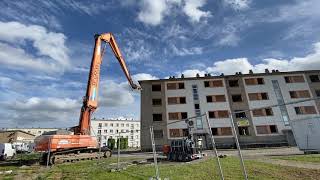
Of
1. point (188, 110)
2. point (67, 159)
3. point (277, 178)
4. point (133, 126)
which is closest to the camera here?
point (277, 178)

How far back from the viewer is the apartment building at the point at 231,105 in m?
39.2

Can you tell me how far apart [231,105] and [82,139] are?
29784mm

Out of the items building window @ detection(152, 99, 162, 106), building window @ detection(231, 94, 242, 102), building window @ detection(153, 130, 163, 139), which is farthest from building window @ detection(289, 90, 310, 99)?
building window @ detection(153, 130, 163, 139)

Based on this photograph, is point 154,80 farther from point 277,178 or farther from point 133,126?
point 133,126

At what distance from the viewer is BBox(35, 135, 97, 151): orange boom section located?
765 inches

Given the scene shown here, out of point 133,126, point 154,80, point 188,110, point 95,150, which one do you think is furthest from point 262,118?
point 133,126

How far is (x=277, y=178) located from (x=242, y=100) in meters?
34.2

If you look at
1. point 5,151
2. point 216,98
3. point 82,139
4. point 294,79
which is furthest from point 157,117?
point 294,79

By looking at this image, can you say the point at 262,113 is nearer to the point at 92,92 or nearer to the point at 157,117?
the point at 157,117

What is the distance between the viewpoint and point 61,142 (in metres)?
20.0

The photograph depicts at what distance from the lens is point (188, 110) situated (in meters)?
42.0

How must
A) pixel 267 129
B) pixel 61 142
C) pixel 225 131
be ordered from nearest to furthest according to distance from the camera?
pixel 61 142, pixel 267 129, pixel 225 131

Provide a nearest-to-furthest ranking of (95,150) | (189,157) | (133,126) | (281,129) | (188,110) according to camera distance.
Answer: (189,157) < (95,150) < (281,129) < (188,110) < (133,126)

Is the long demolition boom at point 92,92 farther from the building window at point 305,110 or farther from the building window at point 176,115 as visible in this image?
the building window at point 305,110
